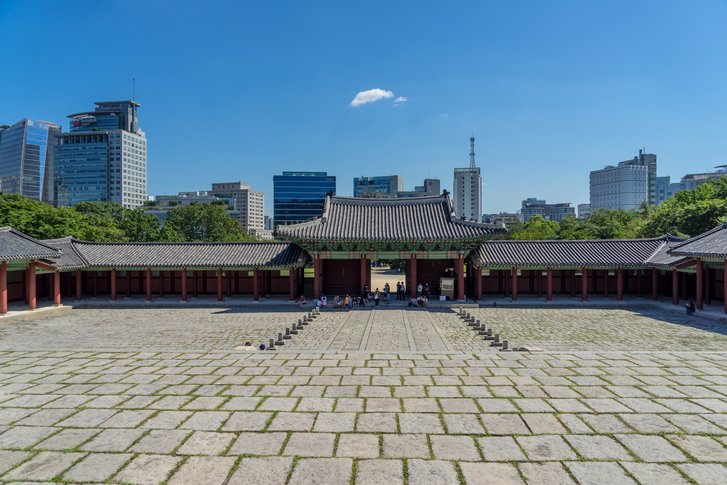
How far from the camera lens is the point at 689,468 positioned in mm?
6383

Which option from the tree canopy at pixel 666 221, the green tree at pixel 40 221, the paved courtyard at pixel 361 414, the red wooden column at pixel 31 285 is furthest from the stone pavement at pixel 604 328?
the green tree at pixel 40 221

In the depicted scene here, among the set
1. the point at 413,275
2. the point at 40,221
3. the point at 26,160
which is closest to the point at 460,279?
the point at 413,275

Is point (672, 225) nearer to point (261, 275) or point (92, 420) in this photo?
point (261, 275)

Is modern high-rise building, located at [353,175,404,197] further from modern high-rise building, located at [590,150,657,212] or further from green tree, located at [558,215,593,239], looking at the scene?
green tree, located at [558,215,593,239]

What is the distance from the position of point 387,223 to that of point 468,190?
141m

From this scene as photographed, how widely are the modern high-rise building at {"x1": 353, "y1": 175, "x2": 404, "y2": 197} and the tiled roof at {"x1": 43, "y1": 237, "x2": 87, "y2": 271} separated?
14235cm

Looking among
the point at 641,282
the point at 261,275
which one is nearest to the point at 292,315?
the point at 261,275

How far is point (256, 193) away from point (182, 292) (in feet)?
497

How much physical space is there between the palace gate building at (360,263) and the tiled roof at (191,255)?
0.07 meters

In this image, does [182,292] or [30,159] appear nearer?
[182,292]

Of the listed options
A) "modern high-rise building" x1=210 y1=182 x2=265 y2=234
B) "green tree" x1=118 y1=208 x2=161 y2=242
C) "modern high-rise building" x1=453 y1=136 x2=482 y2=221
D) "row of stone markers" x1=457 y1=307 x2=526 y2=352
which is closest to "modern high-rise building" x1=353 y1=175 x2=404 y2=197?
"modern high-rise building" x1=453 y1=136 x2=482 y2=221

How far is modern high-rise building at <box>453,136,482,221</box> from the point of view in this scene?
533 feet

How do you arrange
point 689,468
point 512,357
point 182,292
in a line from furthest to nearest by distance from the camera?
point 182,292 < point 512,357 < point 689,468

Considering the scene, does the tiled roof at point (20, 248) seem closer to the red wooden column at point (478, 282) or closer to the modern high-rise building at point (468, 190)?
the red wooden column at point (478, 282)
